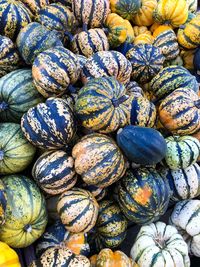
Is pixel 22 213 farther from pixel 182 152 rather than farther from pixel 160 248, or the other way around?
pixel 182 152

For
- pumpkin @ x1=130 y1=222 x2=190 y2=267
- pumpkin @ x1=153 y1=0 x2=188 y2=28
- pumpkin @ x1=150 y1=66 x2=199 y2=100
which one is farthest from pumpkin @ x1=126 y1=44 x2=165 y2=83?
pumpkin @ x1=130 y1=222 x2=190 y2=267

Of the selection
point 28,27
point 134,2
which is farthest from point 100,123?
point 134,2

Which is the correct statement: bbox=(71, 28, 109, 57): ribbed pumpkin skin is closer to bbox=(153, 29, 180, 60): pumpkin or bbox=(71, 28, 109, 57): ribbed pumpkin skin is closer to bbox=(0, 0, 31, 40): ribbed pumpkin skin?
bbox=(0, 0, 31, 40): ribbed pumpkin skin

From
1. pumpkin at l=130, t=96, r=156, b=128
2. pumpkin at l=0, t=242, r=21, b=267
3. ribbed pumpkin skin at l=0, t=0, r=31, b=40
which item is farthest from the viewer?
ribbed pumpkin skin at l=0, t=0, r=31, b=40

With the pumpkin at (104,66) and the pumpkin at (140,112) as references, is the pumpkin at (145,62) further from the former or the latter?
the pumpkin at (140,112)

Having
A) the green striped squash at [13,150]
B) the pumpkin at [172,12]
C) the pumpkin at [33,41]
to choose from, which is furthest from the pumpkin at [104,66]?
the pumpkin at [172,12]

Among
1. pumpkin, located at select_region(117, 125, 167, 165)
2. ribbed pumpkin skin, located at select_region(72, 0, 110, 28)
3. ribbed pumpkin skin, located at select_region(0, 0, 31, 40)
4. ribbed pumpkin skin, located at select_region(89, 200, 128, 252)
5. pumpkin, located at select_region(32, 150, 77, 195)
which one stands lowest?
ribbed pumpkin skin, located at select_region(89, 200, 128, 252)

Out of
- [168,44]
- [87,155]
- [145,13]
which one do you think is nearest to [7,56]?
[87,155]
